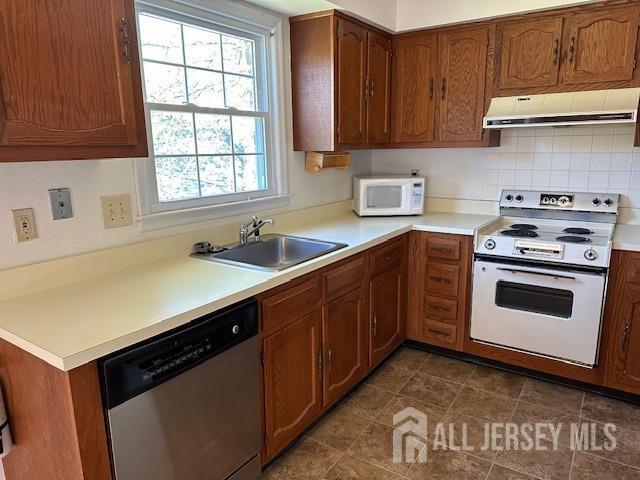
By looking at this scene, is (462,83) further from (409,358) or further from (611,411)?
(611,411)

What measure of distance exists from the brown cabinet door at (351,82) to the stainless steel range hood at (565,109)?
0.76 metres

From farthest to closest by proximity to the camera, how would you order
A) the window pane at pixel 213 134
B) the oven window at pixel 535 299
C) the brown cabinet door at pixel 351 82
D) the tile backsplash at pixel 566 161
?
1. the tile backsplash at pixel 566 161
2. the brown cabinet door at pixel 351 82
3. the oven window at pixel 535 299
4. the window pane at pixel 213 134

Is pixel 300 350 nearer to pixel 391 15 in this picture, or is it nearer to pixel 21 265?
pixel 21 265

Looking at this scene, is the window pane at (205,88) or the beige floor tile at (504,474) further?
the window pane at (205,88)

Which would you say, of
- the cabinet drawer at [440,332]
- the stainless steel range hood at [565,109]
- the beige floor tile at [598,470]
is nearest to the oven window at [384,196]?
the stainless steel range hood at [565,109]

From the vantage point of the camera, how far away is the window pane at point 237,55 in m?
2.34

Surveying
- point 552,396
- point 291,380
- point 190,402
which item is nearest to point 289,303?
point 291,380

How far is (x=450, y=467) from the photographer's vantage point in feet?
6.47

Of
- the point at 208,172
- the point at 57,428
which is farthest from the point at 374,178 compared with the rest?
the point at 57,428

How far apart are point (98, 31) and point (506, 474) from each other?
2.25 meters

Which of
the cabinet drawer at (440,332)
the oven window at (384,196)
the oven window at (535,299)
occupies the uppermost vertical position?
the oven window at (384,196)

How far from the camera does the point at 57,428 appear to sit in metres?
1.26

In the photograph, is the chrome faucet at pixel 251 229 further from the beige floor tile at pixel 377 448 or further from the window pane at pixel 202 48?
the beige floor tile at pixel 377 448

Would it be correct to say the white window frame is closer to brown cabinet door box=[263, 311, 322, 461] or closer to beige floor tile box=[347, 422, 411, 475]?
brown cabinet door box=[263, 311, 322, 461]
